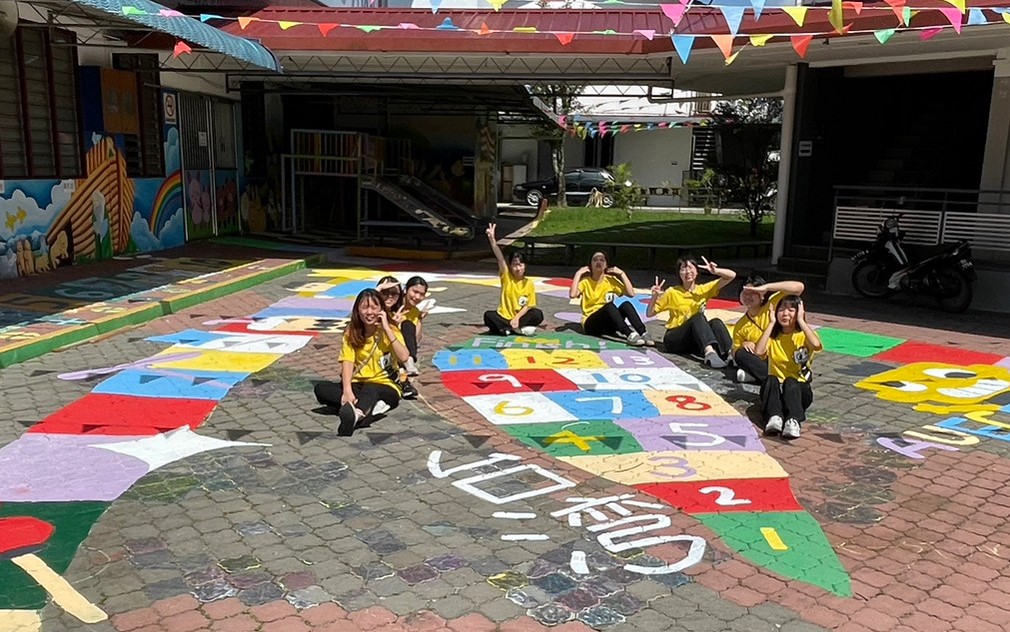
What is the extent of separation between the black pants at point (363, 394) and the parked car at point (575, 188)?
2745 centimetres

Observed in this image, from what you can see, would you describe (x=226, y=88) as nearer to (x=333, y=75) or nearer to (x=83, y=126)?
(x=333, y=75)

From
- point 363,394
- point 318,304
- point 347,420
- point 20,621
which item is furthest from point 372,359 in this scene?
point 318,304

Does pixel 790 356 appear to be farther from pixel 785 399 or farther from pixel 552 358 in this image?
pixel 552 358

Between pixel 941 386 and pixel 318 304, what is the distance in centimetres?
774

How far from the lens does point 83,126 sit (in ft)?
42.5

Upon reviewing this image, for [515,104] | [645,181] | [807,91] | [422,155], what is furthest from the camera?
[645,181]

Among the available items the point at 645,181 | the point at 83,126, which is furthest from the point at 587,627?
the point at 645,181

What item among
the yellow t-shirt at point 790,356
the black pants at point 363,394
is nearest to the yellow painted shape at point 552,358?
the black pants at point 363,394

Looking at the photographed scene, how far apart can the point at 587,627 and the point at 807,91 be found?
13.4m

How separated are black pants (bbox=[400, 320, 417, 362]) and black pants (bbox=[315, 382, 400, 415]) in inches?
46.1

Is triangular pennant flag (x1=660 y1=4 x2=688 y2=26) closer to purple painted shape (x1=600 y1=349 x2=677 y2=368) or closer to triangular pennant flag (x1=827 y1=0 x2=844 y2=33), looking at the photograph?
triangular pennant flag (x1=827 y1=0 x2=844 y2=33)

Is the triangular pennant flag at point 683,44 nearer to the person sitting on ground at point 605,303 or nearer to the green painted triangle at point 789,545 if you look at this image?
the person sitting on ground at point 605,303

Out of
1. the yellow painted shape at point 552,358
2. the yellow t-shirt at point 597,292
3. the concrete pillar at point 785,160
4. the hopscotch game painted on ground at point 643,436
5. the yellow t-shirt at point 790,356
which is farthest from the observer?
the concrete pillar at point 785,160

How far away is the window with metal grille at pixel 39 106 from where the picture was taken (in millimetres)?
11414
